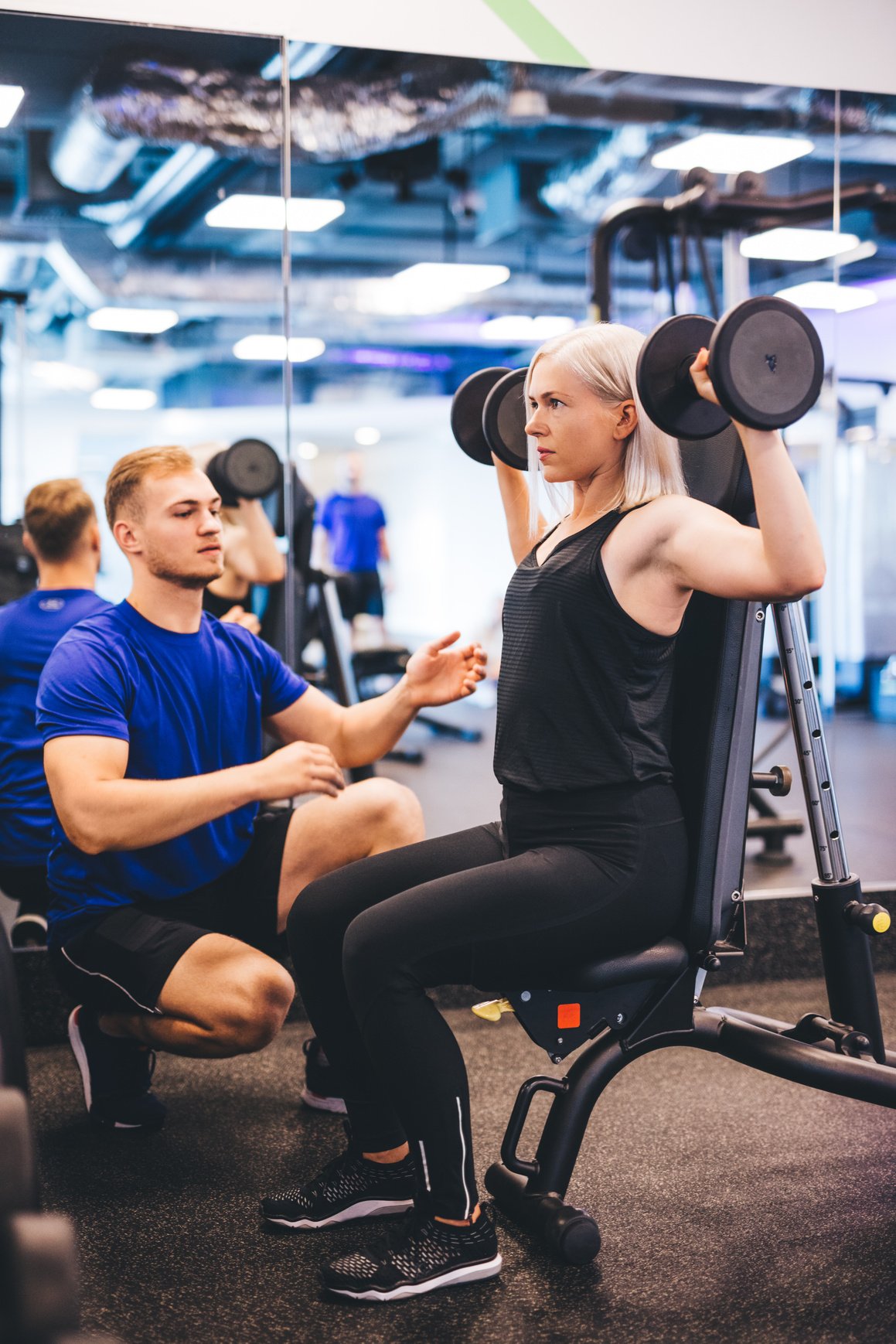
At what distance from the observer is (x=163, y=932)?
1.97m

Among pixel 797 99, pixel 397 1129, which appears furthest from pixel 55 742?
pixel 797 99

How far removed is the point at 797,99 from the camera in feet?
10.8

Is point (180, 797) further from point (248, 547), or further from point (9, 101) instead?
point (9, 101)

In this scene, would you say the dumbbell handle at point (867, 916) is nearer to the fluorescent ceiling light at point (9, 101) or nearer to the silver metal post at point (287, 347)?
the silver metal post at point (287, 347)

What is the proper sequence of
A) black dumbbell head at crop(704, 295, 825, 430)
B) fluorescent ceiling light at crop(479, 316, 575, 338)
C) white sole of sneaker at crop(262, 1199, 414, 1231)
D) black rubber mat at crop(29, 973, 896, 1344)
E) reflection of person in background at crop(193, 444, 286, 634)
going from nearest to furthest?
1. black dumbbell head at crop(704, 295, 825, 430)
2. black rubber mat at crop(29, 973, 896, 1344)
3. white sole of sneaker at crop(262, 1199, 414, 1231)
4. reflection of person in background at crop(193, 444, 286, 634)
5. fluorescent ceiling light at crop(479, 316, 575, 338)

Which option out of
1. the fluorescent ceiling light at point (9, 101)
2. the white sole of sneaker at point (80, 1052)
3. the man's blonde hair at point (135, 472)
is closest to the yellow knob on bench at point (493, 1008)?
the white sole of sneaker at point (80, 1052)

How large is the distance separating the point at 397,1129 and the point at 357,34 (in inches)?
96.8

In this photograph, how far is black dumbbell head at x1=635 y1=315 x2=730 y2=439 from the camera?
4.98 feet

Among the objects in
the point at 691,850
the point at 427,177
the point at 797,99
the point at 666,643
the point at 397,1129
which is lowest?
the point at 397,1129

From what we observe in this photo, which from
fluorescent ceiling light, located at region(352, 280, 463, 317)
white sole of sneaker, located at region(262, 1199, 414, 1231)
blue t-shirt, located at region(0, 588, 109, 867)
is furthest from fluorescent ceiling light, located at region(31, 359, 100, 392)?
fluorescent ceiling light, located at region(352, 280, 463, 317)

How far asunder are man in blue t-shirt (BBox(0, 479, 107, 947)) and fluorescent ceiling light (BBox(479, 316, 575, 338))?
6557mm

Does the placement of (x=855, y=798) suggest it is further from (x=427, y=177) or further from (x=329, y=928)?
(x=427, y=177)

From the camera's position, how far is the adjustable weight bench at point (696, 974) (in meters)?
1.68

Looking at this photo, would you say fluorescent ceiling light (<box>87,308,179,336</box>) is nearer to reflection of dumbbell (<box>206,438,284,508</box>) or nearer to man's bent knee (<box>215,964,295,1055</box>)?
reflection of dumbbell (<box>206,438,284,508</box>)
